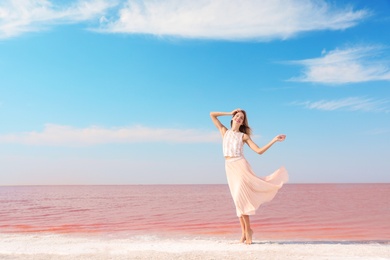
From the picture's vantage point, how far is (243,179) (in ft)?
30.6

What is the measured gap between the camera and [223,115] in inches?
381

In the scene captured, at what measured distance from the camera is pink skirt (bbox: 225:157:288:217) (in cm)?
931

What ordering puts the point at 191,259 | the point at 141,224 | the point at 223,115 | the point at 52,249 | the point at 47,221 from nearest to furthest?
1. the point at 191,259
2. the point at 52,249
3. the point at 223,115
4. the point at 141,224
5. the point at 47,221

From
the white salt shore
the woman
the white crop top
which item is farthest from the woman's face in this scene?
the white salt shore

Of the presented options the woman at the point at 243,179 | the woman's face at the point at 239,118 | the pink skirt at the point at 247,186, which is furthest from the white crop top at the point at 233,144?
the woman's face at the point at 239,118

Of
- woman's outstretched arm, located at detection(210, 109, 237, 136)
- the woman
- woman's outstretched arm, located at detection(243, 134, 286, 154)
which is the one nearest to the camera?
woman's outstretched arm, located at detection(243, 134, 286, 154)

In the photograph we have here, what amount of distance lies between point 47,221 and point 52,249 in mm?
9089

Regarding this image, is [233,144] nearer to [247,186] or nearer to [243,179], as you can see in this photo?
[243,179]

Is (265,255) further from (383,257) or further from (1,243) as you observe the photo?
(1,243)

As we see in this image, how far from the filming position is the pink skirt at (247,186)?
9.31 metres

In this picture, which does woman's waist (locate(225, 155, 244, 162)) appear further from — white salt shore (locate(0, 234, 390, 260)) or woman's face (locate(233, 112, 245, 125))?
white salt shore (locate(0, 234, 390, 260))

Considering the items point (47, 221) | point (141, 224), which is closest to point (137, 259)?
point (141, 224)

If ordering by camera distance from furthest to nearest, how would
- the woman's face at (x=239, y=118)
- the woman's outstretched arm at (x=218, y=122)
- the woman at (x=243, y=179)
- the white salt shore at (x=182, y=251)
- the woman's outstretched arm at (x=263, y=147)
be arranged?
the woman's outstretched arm at (x=218, y=122), the woman's face at (x=239, y=118), the woman at (x=243, y=179), the woman's outstretched arm at (x=263, y=147), the white salt shore at (x=182, y=251)

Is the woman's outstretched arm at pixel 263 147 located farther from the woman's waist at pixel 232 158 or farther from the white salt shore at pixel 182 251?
the white salt shore at pixel 182 251
